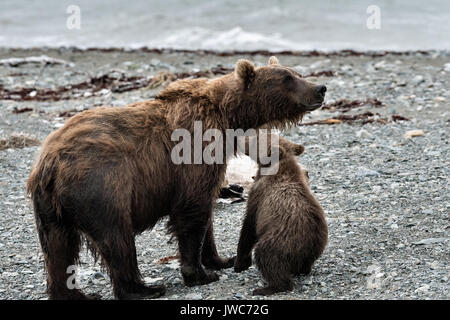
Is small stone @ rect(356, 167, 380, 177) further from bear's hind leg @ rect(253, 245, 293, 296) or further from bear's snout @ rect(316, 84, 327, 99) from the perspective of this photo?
bear's hind leg @ rect(253, 245, 293, 296)

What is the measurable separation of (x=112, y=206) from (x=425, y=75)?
432 inches

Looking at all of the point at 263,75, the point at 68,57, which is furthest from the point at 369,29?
the point at 263,75

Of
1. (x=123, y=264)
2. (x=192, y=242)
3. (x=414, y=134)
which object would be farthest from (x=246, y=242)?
(x=414, y=134)

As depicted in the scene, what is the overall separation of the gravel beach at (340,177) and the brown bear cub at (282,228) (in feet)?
0.54

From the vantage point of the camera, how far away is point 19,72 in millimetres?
18359

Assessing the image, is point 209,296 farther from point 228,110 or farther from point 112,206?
point 228,110

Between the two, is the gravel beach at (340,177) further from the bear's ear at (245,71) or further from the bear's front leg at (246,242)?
the bear's ear at (245,71)

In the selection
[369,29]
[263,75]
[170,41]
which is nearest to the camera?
[263,75]

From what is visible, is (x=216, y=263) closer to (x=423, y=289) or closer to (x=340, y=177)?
(x=423, y=289)

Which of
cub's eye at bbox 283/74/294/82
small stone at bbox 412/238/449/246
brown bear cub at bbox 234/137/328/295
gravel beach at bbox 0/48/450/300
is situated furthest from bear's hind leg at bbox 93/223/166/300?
small stone at bbox 412/238/449/246

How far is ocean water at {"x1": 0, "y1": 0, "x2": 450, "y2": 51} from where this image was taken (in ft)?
87.3

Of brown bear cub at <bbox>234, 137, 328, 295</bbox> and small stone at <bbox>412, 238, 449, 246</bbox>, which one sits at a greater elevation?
brown bear cub at <bbox>234, 137, 328, 295</bbox>

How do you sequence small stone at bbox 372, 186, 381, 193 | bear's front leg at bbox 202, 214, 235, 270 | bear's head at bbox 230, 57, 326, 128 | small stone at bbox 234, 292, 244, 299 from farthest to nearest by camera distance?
small stone at bbox 372, 186, 381, 193 < bear's front leg at bbox 202, 214, 235, 270 < bear's head at bbox 230, 57, 326, 128 < small stone at bbox 234, 292, 244, 299
